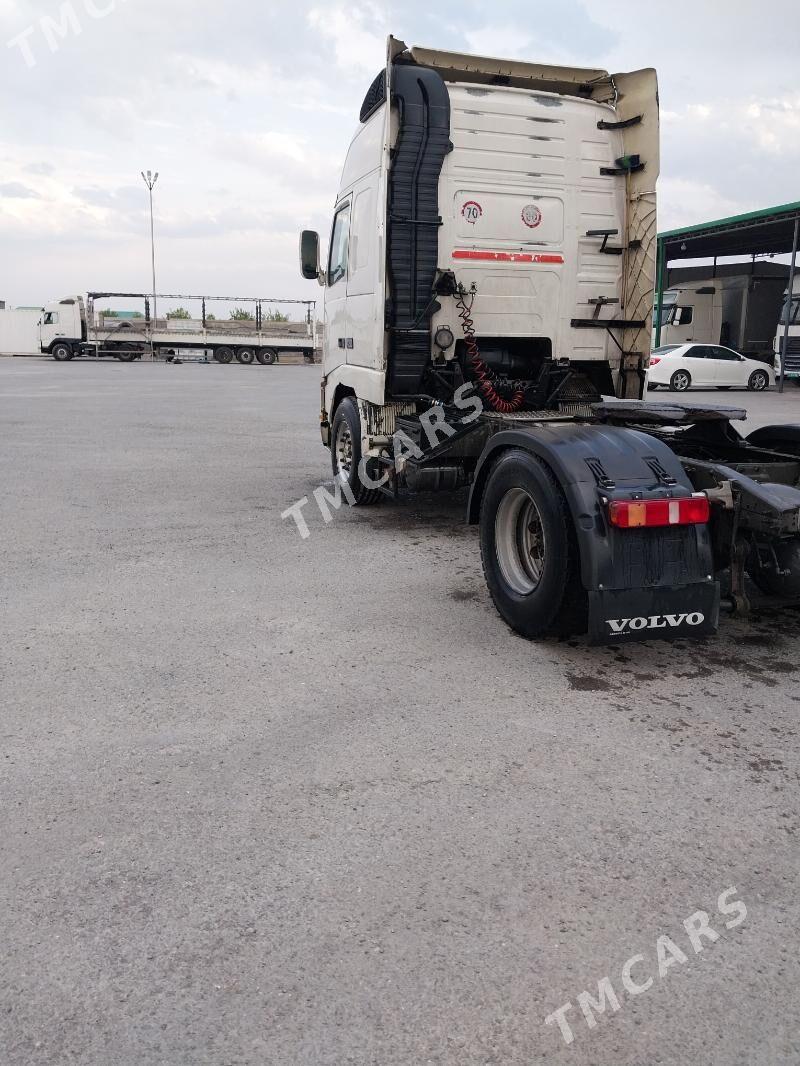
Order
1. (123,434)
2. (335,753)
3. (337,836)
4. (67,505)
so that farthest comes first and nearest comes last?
(123,434)
(67,505)
(335,753)
(337,836)

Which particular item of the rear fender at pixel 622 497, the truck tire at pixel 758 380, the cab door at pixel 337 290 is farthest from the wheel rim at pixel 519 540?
the truck tire at pixel 758 380

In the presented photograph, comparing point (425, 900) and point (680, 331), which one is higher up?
point (680, 331)

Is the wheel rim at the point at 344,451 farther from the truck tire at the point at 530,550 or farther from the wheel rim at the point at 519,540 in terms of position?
Result: the wheel rim at the point at 519,540

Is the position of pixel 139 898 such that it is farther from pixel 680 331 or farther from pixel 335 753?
pixel 680 331

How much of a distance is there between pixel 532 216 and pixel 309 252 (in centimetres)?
242

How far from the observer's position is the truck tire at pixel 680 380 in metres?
24.0

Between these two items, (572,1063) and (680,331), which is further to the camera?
(680,331)

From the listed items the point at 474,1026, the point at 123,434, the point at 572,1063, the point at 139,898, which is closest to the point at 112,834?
the point at 139,898

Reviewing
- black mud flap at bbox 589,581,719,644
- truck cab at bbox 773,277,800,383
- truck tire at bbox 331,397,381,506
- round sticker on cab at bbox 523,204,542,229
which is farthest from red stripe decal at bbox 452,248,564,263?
truck cab at bbox 773,277,800,383

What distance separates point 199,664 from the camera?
13.4 ft

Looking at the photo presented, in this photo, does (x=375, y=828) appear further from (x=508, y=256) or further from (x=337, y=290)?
(x=337, y=290)

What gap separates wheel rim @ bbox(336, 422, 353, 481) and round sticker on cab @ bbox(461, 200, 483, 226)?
78.6 inches

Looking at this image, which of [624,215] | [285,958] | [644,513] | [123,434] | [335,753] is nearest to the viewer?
[285,958]

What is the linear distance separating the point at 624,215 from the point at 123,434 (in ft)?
26.9
